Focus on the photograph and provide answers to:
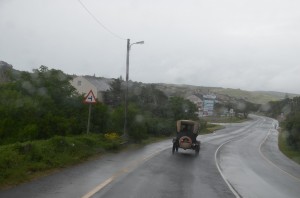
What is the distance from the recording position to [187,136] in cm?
2920

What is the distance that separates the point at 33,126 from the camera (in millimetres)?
23000

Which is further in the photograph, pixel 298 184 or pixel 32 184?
pixel 298 184

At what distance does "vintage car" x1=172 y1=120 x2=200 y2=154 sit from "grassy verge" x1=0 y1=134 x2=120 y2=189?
24.0ft

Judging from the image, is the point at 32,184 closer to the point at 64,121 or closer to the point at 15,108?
the point at 15,108

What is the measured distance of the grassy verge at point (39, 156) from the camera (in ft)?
41.1

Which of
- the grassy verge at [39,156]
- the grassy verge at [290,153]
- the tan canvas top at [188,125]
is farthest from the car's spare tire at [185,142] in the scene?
the grassy verge at [290,153]

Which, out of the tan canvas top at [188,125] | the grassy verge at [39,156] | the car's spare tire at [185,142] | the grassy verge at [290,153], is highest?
the tan canvas top at [188,125]

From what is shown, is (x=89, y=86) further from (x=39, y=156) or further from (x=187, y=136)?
(x=39, y=156)

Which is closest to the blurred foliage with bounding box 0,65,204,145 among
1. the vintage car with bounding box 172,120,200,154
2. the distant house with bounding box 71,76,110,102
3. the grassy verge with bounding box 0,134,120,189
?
the grassy verge with bounding box 0,134,120,189

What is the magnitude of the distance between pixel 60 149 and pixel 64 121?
7123 millimetres

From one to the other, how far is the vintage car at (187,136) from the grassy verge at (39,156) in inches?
Answer: 288

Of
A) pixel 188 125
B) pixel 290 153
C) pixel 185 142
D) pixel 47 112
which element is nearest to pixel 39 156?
pixel 47 112

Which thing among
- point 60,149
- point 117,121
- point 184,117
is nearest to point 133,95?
point 184,117

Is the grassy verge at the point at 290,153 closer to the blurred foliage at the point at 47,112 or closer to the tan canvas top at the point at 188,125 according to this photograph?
the tan canvas top at the point at 188,125
